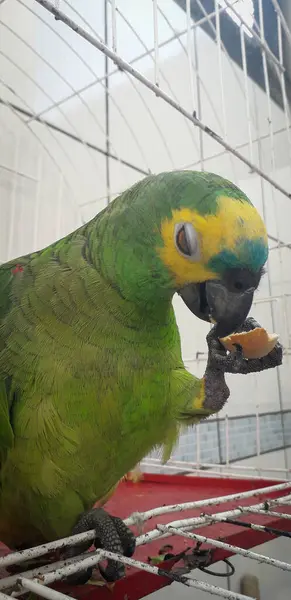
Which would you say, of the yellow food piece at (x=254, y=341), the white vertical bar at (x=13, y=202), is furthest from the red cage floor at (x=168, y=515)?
the white vertical bar at (x=13, y=202)

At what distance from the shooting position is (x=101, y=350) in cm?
65

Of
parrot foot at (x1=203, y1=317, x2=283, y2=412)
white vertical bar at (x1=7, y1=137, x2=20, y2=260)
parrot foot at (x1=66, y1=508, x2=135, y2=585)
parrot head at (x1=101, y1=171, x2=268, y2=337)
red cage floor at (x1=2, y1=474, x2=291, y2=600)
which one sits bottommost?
red cage floor at (x1=2, y1=474, x2=291, y2=600)

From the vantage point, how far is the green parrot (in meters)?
0.58

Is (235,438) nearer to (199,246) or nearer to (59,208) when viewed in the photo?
(59,208)

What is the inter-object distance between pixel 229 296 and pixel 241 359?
16cm

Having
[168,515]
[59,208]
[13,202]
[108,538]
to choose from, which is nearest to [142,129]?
[59,208]

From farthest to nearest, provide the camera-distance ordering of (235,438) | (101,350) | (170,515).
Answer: (235,438), (170,515), (101,350)

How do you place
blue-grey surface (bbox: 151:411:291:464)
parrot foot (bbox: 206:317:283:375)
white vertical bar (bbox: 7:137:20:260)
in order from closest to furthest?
1. parrot foot (bbox: 206:317:283:375)
2. white vertical bar (bbox: 7:137:20:260)
3. blue-grey surface (bbox: 151:411:291:464)

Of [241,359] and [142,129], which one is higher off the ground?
[142,129]

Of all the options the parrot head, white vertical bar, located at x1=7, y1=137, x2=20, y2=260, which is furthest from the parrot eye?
white vertical bar, located at x1=7, y1=137, x2=20, y2=260

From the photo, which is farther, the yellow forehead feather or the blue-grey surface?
the blue-grey surface

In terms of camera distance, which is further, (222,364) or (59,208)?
(59,208)

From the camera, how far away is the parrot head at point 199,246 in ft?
1.74

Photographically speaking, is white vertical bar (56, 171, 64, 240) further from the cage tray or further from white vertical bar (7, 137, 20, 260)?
the cage tray
